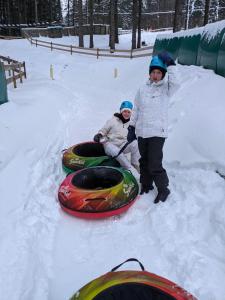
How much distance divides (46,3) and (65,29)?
11.8 meters

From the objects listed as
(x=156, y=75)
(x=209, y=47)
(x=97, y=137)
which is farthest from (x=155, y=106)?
(x=209, y=47)

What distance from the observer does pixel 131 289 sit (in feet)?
8.23

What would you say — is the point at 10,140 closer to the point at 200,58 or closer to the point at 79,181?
the point at 79,181

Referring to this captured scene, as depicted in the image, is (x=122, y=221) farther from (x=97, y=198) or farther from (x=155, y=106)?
(x=155, y=106)

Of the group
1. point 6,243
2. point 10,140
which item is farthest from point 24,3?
point 6,243

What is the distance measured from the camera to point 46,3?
50.9 meters

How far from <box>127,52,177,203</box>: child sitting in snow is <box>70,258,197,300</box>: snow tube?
1984mm

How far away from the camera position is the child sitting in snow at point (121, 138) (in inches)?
217

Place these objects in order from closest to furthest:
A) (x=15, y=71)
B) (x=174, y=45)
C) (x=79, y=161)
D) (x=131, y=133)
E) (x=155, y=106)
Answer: (x=155, y=106), (x=131, y=133), (x=79, y=161), (x=174, y=45), (x=15, y=71)

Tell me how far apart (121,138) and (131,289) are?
3.37 m

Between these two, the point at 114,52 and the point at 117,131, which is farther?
the point at 114,52

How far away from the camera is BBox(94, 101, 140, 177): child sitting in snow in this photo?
5508 millimetres

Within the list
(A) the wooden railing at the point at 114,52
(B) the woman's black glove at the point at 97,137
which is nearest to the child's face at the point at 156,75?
(B) the woman's black glove at the point at 97,137

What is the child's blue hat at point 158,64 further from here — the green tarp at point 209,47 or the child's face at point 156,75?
the green tarp at point 209,47
